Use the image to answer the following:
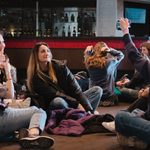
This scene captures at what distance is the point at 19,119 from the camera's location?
3.62 metres

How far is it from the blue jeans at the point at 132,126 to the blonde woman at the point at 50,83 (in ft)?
3.37

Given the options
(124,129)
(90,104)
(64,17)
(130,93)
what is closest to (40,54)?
(90,104)

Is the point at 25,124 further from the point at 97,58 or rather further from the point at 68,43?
the point at 68,43

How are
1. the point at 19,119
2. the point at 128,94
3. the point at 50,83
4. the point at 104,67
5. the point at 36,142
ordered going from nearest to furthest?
1. the point at 36,142
2. the point at 19,119
3. the point at 50,83
4. the point at 104,67
5. the point at 128,94

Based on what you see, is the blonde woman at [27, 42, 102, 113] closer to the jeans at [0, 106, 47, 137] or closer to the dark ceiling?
the jeans at [0, 106, 47, 137]

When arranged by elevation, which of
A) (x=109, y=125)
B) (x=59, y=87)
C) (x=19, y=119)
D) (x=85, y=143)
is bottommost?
(x=85, y=143)

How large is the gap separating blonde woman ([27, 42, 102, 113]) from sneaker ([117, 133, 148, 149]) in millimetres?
968

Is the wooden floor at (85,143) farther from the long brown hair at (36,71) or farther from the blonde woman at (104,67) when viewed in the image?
the blonde woman at (104,67)

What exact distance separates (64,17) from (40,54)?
261 inches

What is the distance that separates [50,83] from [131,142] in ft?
4.31

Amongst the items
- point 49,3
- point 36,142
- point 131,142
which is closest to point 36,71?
point 36,142

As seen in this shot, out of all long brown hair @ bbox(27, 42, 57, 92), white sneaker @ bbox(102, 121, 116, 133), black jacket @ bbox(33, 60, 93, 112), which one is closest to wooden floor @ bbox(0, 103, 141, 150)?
white sneaker @ bbox(102, 121, 116, 133)

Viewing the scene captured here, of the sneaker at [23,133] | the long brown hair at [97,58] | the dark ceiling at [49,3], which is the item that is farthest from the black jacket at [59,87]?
the dark ceiling at [49,3]

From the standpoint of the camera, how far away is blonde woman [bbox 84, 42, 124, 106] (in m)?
5.88
